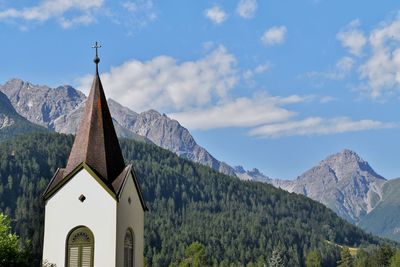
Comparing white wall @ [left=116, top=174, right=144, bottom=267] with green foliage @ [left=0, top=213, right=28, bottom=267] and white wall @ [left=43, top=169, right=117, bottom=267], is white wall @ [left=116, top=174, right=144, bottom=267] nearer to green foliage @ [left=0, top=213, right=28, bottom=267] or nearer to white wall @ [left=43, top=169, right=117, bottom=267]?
white wall @ [left=43, top=169, right=117, bottom=267]

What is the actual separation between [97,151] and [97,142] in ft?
1.78

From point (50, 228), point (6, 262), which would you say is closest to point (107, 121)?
point (50, 228)

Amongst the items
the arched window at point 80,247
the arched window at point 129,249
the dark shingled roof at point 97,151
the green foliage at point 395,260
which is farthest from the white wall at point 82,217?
the green foliage at point 395,260

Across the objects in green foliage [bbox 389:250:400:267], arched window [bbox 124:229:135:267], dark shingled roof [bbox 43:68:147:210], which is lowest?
arched window [bbox 124:229:135:267]

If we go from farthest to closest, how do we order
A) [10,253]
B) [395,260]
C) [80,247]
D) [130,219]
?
[395,260]
[10,253]
[130,219]
[80,247]

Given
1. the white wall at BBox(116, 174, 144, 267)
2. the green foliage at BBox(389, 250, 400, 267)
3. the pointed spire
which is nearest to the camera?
the white wall at BBox(116, 174, 144, 267)

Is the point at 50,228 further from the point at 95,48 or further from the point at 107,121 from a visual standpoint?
the point at 95,48

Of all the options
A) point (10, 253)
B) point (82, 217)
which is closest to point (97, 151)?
point (82, 217)

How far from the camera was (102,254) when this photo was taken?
3497cm

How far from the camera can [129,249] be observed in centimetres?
3669

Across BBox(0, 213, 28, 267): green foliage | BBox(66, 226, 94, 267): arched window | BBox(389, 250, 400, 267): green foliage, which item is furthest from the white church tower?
BBox(389, 250, 400, 267): green foliage

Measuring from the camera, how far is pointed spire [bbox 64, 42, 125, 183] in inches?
1437

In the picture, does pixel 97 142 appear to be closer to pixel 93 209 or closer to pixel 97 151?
pixel 97 151

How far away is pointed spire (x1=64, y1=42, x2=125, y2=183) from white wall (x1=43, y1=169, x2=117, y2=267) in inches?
33.3
